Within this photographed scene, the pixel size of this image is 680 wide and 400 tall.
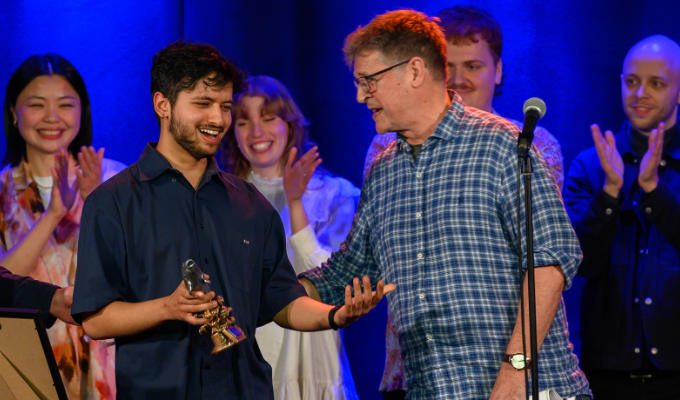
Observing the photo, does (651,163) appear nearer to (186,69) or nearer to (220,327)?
(186,69)

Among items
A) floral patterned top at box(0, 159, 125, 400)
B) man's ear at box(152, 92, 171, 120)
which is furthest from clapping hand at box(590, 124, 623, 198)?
floral patterned top at box(0, 159, 125, 400)

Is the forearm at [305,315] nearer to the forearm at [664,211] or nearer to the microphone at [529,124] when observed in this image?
the microphone at [529,124]

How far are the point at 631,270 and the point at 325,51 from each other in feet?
7.57

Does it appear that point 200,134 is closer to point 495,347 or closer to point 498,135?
point 498,135

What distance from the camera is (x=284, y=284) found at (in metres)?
3.10

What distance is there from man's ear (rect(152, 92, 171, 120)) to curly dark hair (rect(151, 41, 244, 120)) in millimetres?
13

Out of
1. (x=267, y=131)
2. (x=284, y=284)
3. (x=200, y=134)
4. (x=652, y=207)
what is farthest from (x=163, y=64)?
(x=652, y=207)

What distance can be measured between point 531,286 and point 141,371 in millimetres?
1188

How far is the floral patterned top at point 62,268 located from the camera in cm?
441

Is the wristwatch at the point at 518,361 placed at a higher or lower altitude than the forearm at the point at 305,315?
lower

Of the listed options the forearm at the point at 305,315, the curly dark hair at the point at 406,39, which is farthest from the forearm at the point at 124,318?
the curly dark hair at the point at 406,39

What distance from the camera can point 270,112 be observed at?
4.81 metres

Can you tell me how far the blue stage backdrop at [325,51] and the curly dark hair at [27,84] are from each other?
9 cm

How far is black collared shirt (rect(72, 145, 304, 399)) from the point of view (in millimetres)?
2727
